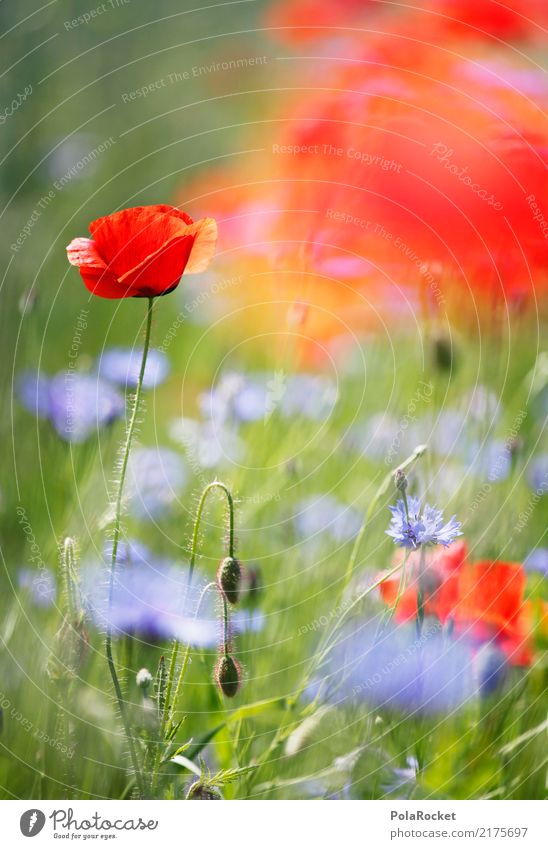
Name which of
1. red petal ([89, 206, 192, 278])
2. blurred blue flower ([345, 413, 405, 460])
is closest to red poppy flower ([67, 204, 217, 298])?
red petal ([89, 206, 192, 278])

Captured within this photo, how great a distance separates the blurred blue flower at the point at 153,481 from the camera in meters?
0.69

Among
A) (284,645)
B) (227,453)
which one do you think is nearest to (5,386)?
(227,453)

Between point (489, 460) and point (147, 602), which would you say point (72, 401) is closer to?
point (147, 602)

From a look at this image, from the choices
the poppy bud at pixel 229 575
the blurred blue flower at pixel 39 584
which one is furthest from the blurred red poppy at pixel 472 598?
the blurred blue flower at pixel 39 584

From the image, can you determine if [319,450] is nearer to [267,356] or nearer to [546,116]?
[267,356]

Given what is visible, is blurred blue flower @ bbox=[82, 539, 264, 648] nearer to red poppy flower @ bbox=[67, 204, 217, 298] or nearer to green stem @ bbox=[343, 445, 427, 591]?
green stem @ bbox=[343, 445, 427, 591]

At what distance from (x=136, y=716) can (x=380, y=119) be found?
46cm

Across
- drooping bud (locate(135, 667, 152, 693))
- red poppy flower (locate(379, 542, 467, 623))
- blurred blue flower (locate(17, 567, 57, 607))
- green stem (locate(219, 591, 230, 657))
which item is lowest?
drooping bud (locate(135, 667, 152, 693))

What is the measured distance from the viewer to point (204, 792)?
58 centimetres

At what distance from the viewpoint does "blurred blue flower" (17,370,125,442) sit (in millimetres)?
660

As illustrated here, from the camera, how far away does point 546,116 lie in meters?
0.73

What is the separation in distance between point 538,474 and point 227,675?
0.30m

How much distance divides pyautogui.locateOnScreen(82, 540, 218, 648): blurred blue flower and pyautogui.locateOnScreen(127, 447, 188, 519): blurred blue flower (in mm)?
53

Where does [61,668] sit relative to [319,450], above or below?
below
